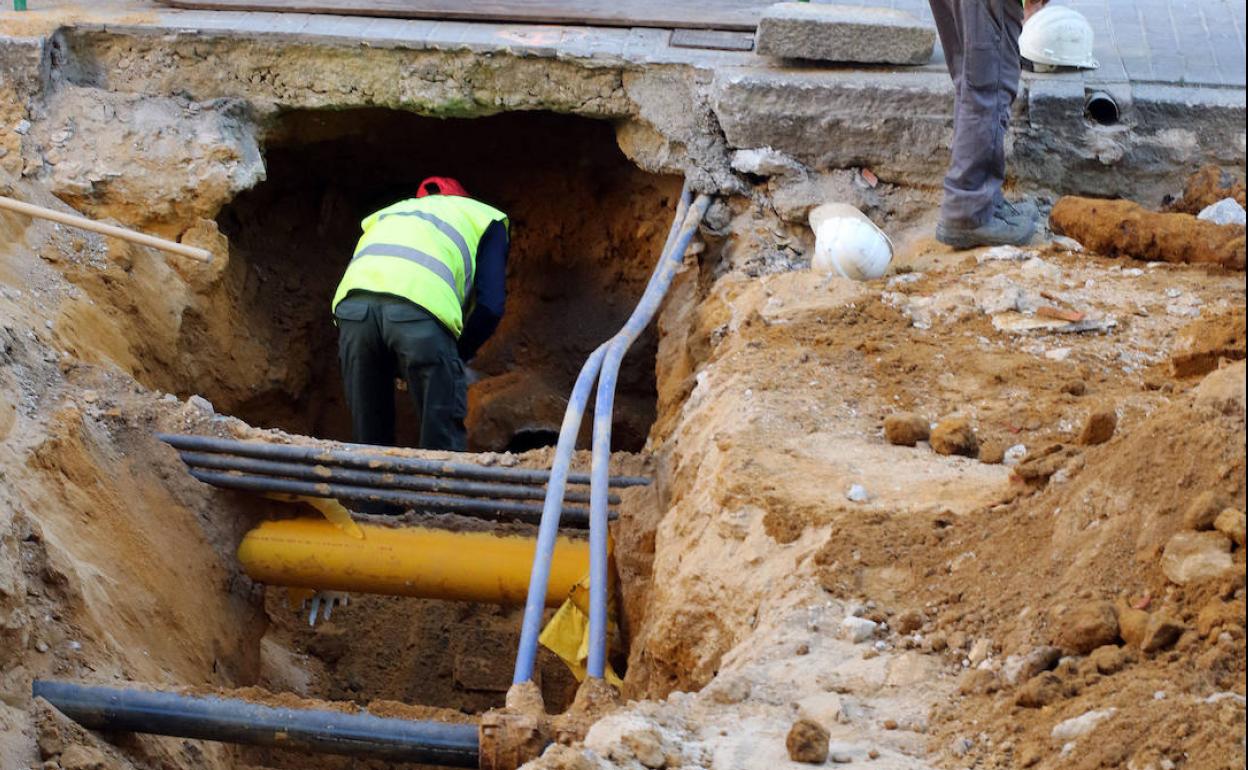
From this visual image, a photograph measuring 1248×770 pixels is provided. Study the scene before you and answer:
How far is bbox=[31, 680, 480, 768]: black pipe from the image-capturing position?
3965mm

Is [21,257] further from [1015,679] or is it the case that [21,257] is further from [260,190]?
[1015,679]

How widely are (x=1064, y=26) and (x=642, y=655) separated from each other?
3265 mm

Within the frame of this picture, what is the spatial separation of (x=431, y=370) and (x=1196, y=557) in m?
3.95

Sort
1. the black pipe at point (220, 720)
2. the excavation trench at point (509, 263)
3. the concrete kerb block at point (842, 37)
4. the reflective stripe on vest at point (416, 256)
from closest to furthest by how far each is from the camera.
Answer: the black pipe at point (220, 720) → the concrete kerb block at point (842, 37) → the reflective stripe on vest at point (416, 256) → the excavation trench at point (509, 263)

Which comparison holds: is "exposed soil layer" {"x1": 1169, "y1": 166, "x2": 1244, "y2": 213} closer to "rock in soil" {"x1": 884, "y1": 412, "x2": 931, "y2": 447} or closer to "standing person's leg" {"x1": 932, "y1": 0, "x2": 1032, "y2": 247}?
"standing person's leg" {"x1": 932, "y1": 0, "x2": 1032, "y2": 247}

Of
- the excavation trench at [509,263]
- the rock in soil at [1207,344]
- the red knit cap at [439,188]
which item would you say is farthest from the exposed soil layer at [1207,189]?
the red knit cap at [439,188]

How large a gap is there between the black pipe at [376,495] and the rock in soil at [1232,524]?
99.9 inches

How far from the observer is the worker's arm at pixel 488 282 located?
6688 mm

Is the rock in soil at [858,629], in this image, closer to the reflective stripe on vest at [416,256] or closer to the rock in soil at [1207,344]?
the rock in soil at [1207,344]

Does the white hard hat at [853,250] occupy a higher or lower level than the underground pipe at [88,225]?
lower

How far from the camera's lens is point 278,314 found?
7531 mm

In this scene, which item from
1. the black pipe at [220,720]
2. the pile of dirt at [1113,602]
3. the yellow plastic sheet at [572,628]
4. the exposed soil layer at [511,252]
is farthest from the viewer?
the exposed soil layer at [511,252]

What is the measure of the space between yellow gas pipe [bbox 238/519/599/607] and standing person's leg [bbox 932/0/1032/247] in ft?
6.02

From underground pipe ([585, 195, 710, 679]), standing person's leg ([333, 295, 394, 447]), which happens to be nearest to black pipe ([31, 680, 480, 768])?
underground pipe ([585, 195, 710, 679])
